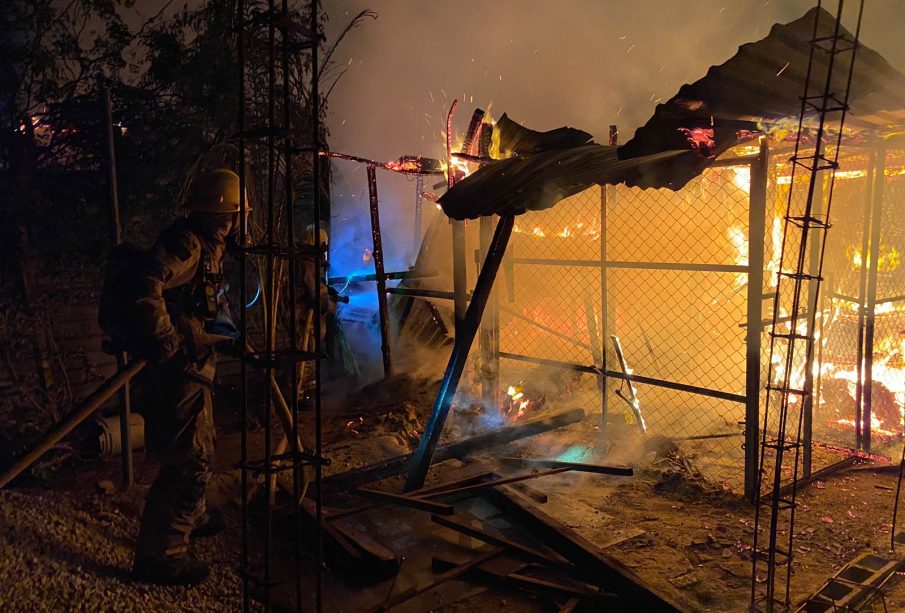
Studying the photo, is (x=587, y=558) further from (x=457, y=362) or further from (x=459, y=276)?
(x=459, y=276)

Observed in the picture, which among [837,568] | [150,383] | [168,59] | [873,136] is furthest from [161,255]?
[873,136]

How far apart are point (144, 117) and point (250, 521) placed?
5.03 m

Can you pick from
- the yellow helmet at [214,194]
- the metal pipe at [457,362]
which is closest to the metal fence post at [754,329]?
the metal pipe at [457,362]

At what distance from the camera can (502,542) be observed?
4375 mm

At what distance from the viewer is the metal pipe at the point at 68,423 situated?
3.50 meters

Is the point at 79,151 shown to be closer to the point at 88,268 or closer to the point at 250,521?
the point at 88,268

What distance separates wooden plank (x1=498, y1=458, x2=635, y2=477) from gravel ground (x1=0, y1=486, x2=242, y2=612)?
8.59 ft

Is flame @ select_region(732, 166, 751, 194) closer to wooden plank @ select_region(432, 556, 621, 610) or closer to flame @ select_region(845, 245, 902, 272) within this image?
flame @ select_region(845, 245, 902, 272)

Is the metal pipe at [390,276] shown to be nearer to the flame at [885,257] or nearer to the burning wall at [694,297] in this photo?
the burning wall at [694,297]

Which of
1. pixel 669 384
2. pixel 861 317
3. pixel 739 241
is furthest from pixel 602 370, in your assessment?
pixel 739 241

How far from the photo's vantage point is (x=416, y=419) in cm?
804

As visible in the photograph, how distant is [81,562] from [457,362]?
10.1 feet

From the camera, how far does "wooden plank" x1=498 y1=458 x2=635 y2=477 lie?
5.03 metres

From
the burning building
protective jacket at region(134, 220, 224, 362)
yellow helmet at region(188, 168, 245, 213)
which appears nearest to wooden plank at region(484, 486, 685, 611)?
the burning building
